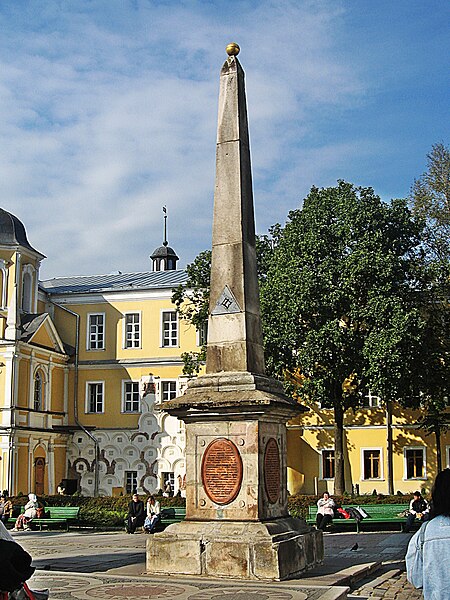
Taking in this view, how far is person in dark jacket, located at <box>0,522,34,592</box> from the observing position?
14.7 feet

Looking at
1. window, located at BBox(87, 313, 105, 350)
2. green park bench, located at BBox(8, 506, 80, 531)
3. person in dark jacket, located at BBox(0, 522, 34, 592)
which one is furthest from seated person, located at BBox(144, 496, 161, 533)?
person in dark jacket, located at BBox(0, 522, 34, 592)

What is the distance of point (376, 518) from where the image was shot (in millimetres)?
23516

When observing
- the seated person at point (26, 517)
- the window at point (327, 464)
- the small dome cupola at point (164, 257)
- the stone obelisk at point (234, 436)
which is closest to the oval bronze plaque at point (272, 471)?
the stone obelisk at point (234, 436)

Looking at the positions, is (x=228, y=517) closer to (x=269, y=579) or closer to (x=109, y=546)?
(x=269, y=579)

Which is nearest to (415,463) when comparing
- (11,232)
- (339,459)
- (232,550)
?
(339,459)

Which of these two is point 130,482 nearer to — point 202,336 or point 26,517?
point 202,336

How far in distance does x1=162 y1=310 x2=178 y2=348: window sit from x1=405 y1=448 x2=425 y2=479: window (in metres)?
12.0

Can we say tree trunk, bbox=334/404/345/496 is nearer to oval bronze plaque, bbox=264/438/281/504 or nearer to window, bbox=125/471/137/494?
window, bbox=125/471/137/494

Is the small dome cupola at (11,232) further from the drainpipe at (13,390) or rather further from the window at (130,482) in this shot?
the window at (130,482)

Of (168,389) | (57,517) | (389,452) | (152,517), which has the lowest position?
(57,517)

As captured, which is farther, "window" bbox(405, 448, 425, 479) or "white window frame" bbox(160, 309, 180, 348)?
"white window frame" bbox(160, 309, 180, 348)

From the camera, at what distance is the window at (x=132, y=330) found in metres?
40.8

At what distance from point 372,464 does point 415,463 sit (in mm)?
1889

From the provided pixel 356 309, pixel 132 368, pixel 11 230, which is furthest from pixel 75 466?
pixel 356 309
